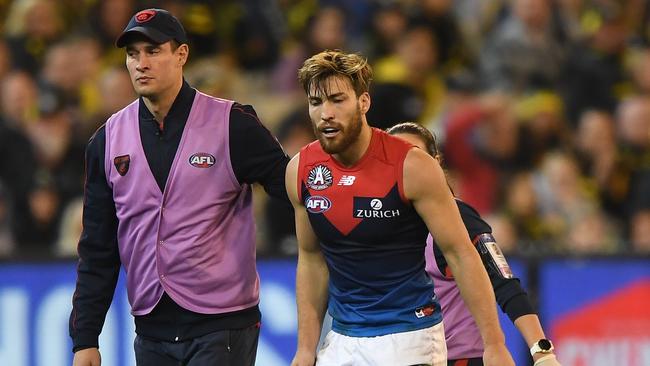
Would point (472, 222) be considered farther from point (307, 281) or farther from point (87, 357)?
point (87, 357)

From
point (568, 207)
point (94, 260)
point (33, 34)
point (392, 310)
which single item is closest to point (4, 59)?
point (33, 34)

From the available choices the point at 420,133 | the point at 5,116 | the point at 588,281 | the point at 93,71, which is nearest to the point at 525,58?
the point at 588,281

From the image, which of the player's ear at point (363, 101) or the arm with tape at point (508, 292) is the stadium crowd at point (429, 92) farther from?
the player's ear at point (363, 101)

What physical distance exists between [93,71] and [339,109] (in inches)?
235

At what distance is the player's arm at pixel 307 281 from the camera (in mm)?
5250

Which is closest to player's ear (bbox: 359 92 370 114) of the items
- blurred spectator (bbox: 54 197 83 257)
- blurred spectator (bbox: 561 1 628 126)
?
blurred spectator (bbox: 54 197 83 257)

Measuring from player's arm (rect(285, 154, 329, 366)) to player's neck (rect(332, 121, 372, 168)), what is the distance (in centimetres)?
20

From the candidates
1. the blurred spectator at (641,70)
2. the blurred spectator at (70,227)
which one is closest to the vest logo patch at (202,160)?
the blurred spectator at (70,227)

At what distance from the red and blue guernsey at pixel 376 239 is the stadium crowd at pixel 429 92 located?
13.7ft

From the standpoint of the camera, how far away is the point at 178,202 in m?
5.44

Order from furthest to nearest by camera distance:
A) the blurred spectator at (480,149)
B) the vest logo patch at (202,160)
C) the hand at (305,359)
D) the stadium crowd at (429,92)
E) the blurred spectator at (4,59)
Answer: the blurred spectator at (4,59) → the blurred spectator at (480,149) → the stadium crowd at (429,92) → the vest logo patch at (202,160) → the hand at (305,359)

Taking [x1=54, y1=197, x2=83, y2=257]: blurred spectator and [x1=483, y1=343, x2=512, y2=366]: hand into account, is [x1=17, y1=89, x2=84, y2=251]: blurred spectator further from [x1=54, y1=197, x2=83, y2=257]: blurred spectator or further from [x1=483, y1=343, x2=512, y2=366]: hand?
[x1=483, y1=343, x2=512, y2=366]: hand

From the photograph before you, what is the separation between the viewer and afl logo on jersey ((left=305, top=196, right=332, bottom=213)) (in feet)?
16.8

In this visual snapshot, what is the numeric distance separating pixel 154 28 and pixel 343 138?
92cm
